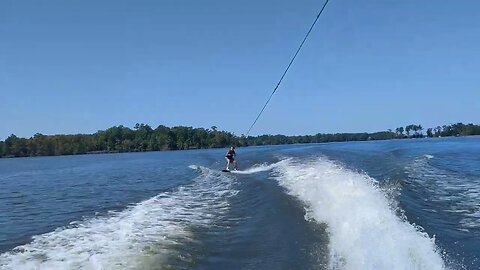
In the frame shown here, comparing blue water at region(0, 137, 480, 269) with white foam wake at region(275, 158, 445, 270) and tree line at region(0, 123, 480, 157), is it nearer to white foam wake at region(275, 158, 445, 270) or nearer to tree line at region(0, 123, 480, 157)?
white foam wake at region(275, 158, 445, 270)

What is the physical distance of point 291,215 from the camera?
10617mm

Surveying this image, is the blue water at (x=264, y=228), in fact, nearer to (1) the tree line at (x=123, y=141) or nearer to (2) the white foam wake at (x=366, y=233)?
(2) the white foam wake at (x=366, y=233)

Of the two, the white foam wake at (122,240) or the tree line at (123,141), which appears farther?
the tree line at (123,141)

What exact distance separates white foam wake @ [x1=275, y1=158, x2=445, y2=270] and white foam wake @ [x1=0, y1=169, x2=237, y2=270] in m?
2.79

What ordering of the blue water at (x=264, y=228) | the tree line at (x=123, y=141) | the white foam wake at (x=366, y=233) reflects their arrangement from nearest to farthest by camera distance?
the white foam wake at (x=366, y=233) → the blue water at (x=264, y=228) → the tree line at (x=123, y=141)

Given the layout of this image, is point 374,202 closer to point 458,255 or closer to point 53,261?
point 458,255

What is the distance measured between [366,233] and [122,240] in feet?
15.8

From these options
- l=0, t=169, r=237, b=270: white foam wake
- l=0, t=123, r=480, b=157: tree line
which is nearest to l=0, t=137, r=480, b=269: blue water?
l=0, t=169, r=237, b=270: white foam wake

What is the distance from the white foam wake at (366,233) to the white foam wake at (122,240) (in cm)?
279

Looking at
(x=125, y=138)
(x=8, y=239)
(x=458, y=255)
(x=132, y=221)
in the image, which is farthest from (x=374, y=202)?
(x=125, y=138)

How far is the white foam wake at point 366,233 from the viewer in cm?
644

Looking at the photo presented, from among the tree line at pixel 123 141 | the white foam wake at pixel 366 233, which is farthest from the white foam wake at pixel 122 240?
the tree line at pixel 123 141

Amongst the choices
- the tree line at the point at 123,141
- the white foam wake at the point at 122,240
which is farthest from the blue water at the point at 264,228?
the tree line at the point at 123,141

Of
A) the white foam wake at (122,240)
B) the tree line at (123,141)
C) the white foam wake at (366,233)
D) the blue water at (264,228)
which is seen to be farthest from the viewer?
the tree line at (123,141)
